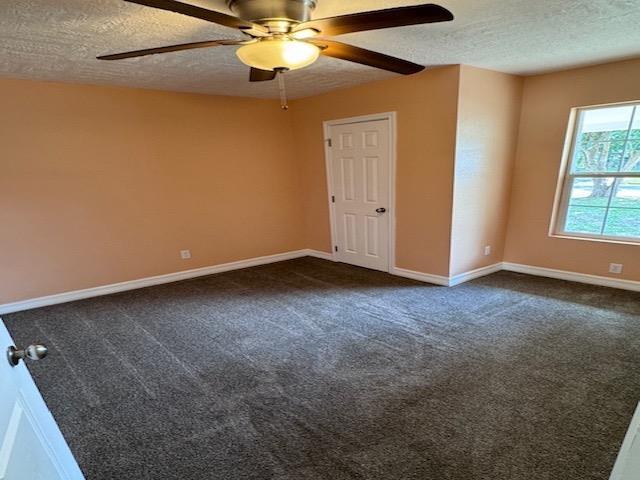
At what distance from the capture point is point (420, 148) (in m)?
3.63

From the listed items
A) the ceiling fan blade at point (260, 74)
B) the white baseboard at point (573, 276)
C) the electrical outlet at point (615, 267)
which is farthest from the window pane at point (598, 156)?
the ceiling fan blade at point (260, 74)

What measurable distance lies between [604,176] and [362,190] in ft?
8.31

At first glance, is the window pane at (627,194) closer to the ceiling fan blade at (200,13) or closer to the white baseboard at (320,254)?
the white baseboard at (320,254)

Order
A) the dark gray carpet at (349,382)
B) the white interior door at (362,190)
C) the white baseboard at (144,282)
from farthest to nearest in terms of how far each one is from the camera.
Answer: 1. the white interior door at (362,190)
2. the white baseboard at (144,282)
3. the dark gray carpet at (349,382)

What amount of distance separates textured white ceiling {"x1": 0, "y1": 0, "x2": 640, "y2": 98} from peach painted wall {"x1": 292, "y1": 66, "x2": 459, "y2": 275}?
313mm

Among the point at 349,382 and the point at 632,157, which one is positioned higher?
the point at 632,157

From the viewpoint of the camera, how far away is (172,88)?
3.80 m

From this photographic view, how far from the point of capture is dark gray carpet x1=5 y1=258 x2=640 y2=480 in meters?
1.67

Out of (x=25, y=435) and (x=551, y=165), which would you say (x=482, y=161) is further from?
(x=25, y=435)

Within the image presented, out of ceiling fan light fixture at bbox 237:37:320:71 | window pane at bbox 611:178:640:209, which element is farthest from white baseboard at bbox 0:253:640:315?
ceiling fan light fixture at bbox 237:37:320:71

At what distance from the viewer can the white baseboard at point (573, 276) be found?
346cm

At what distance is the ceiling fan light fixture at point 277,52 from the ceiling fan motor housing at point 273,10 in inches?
3.3

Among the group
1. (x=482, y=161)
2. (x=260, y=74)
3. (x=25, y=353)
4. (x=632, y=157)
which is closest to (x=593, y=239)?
(x=632, y=157)

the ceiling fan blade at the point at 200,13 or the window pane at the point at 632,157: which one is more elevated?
the ceiling fan blade at the point at 200,13
